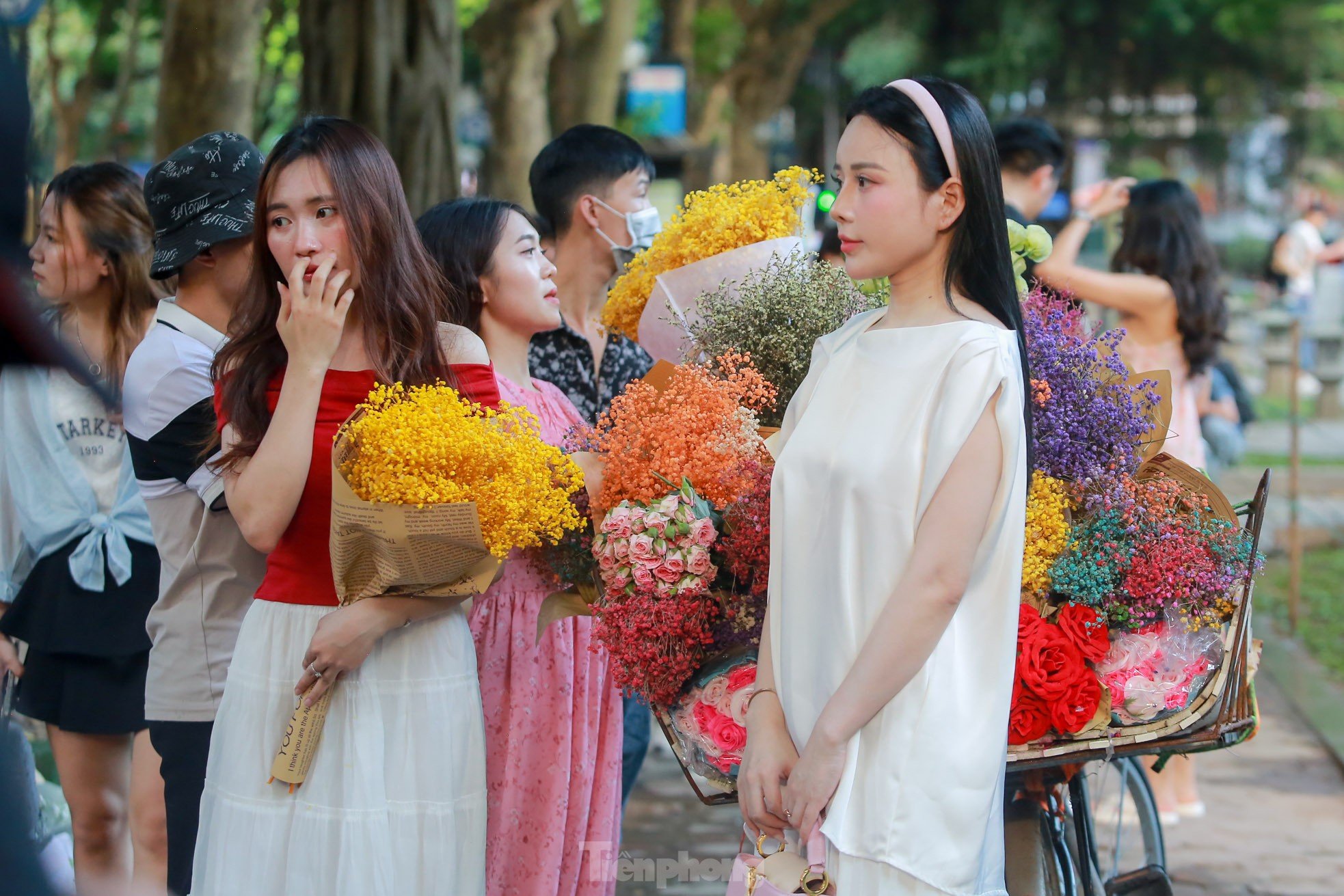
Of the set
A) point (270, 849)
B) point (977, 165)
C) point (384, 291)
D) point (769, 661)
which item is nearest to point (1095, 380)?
point (977, 165)

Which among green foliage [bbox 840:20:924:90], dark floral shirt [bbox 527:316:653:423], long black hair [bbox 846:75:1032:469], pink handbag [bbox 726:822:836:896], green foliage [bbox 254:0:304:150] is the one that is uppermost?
green foliage [bbox 840:20:924:90]

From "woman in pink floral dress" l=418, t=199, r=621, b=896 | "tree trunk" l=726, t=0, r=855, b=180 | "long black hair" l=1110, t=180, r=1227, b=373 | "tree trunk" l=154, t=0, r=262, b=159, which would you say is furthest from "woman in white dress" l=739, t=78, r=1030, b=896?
"tree trunk" l=726, t=0, r=855, b=180

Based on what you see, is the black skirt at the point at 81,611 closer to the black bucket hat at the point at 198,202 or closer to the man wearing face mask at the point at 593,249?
the black bucket hat at the point at 198,202

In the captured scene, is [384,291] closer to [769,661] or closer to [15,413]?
[769,661]

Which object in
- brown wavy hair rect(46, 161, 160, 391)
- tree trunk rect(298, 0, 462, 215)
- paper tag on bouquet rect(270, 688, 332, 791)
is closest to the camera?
paper tag on bouquet rect(270, 688, 332, 791)

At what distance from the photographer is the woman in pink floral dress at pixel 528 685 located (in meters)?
2.91

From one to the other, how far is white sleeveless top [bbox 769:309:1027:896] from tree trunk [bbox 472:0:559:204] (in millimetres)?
7903

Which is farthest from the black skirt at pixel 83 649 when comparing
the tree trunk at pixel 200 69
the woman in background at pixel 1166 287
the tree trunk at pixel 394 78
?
the tree trunk at pixel 200 69

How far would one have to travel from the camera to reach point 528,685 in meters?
2.95

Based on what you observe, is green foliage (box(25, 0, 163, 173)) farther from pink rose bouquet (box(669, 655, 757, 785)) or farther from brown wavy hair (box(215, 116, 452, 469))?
pink rose bouquet (box(669, 655, 757, 785))

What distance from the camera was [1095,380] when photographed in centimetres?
240

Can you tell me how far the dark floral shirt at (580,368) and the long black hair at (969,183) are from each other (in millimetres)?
1651

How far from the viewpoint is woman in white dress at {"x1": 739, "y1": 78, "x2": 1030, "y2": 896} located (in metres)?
1.92

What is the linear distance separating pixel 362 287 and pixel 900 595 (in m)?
1.11
